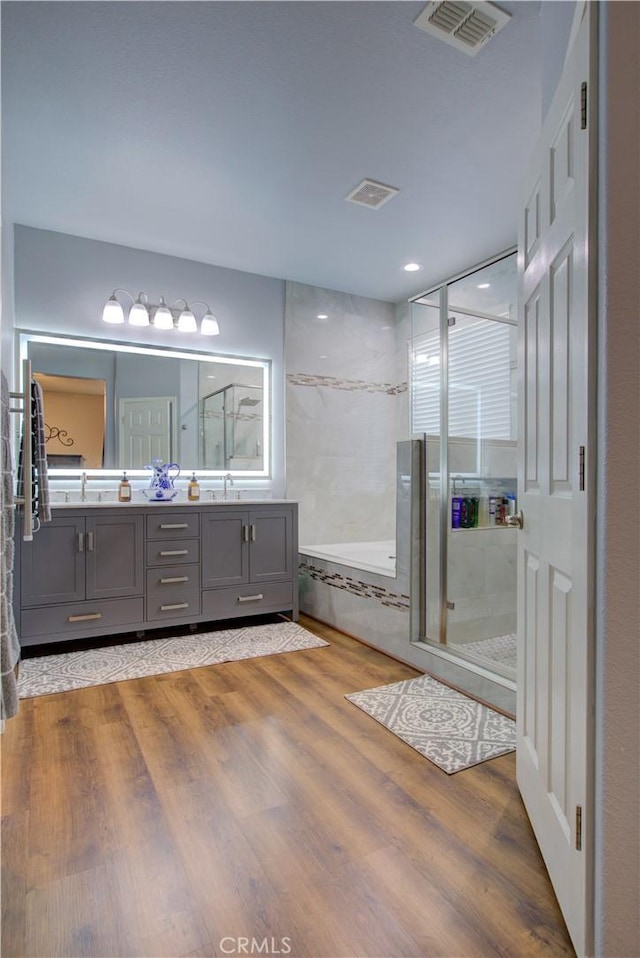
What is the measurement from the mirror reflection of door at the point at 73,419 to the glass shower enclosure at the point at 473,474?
7.02 feet

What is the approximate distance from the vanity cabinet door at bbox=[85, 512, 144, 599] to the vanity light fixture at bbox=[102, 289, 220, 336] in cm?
135

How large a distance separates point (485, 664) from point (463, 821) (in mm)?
1037

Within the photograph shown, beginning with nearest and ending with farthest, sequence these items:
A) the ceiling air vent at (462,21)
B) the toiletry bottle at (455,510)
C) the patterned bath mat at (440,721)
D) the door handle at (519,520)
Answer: the door handle at (519,520) < the ceiling air vent at (462,21) < the patterned bath mat at (440,721) < the toiletry bottle at (455,510)

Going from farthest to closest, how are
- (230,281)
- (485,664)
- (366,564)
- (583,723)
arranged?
(230,281) < (366,564) < (485,664) < (583,723)

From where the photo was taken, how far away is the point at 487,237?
342 centimetres

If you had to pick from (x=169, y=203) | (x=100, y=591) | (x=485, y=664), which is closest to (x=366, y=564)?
(x=485, y=664)

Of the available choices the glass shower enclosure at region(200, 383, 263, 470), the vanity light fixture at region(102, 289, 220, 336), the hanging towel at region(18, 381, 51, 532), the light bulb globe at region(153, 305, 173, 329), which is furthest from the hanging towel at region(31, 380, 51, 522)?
the glass shower enclosure at region(200, 383, 263, 470)

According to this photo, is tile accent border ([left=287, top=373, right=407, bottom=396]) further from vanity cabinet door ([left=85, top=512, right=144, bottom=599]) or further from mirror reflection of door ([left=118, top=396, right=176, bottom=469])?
vanity cabinet door ([left=85, top=512, right=144, bottom=599])

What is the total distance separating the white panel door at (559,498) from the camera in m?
1.04

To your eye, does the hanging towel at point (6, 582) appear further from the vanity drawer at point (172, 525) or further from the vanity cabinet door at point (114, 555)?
the vanity drawer at point (172, 525)

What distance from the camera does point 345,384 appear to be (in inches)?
176

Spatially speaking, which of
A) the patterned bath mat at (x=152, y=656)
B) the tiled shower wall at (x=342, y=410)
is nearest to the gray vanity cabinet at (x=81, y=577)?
the patterned bath mat at (x=152, y=656)

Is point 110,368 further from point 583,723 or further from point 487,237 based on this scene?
point 583,723

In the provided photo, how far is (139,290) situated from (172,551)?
1.82m
